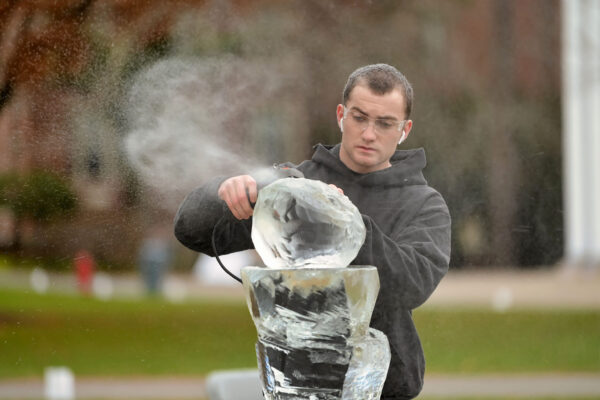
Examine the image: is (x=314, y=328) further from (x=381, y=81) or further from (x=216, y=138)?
(x=216, y=138)

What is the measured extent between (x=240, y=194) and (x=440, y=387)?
2664mm

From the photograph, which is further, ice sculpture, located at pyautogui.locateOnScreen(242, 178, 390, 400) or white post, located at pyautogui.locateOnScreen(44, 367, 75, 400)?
white post, located at pyautogui.locateOnScreen(44, 367, 75, 400)

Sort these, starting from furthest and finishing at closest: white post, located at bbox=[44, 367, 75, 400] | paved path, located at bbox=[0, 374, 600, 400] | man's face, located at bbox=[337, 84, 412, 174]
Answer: paved path, located at bbox=[0, 374, 600, 400] → white post, located at bbox=[44, 367, 75, 400] → man's face, located at bbox=[337, 84, 412, 174]

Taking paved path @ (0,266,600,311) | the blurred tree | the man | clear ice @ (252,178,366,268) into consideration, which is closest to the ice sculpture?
clear ice @ (252,178,366,268)

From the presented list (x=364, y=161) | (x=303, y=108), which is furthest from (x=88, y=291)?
(x=364, y=161)

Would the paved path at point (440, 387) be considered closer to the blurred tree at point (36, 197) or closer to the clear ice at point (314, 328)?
the blurred tree at point (36, 197)

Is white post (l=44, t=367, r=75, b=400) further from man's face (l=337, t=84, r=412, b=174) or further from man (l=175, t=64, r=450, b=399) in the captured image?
man's face (l=337, t=84, r=412, b=174)

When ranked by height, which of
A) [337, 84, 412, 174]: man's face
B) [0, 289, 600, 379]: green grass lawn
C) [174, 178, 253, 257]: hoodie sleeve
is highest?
[337, 84, 412, 174]: man's face

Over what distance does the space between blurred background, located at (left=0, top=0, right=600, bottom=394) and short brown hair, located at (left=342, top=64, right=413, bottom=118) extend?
0.36 feet

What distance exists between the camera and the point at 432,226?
5.13 ft

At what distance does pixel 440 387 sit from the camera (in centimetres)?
382

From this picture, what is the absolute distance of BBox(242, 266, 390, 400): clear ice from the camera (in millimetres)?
1310

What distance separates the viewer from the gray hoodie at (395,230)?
1.49 meters

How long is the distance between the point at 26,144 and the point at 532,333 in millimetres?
1613
